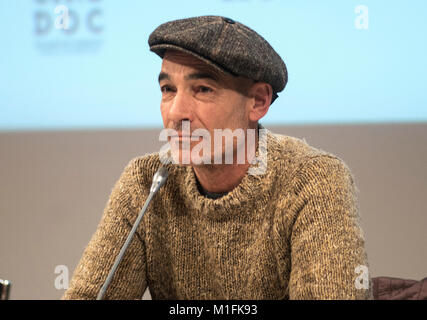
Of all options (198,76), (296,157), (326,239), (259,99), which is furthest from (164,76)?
(326,239)

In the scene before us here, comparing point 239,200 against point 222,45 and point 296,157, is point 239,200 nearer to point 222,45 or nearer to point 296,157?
point 296,157

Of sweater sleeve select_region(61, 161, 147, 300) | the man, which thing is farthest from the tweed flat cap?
sweater sleeve select_region(61, 161, 147, 300)

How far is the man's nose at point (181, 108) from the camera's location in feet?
3.73

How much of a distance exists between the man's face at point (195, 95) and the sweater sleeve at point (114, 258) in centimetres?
22

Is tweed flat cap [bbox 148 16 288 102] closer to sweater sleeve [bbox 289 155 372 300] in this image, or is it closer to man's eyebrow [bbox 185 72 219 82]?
man's eyebrow [bbox 185 72 219 82]

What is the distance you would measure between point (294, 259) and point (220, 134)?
267 mm

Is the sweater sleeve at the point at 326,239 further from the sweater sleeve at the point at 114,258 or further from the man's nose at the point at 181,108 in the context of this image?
the sweater sleeve at the point at 114,258

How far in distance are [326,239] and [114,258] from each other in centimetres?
44

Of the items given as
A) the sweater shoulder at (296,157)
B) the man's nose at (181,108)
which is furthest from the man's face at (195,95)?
the sweater shoulder at (296,157)

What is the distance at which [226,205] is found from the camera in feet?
3.91

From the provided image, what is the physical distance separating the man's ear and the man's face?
4cm

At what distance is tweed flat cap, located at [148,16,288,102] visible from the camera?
1103 mm

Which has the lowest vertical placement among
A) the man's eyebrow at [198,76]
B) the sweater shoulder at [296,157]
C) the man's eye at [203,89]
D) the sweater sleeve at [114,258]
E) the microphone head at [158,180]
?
the sweater sleeve at [114,258]
